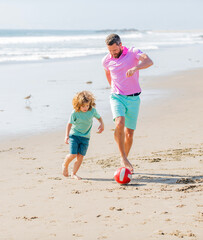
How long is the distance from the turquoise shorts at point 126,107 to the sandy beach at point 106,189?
0.69 meters

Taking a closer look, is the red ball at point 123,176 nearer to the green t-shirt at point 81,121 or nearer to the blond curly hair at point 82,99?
the green t-shirt at point 81,121

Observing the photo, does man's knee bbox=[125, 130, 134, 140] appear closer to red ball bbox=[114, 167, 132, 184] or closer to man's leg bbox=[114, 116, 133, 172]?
man's leg bbox=[114, 116, 133, 172]

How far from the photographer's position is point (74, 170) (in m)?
5.96

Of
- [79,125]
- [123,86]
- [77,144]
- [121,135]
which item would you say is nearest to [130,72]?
[123,86]

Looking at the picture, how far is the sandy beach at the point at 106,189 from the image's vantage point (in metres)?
4.02

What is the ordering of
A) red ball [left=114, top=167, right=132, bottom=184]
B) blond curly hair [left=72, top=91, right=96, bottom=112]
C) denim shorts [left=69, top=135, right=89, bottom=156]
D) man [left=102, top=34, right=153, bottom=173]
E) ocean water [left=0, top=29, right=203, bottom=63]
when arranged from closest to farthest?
red ball [left=114, top=167, right=132, bottom=184] → blond curly hair [left=72, top=91, right=96, bottom=112] → man [left=102, top=34, right=153, bottom=173] → denim shorts [left=69, top=135, right=89, bottom=156] → ocean water [left=0, top=29, right=203, bottom=63]

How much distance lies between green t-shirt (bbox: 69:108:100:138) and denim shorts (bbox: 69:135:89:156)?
53mm

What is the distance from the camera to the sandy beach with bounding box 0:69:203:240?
4023mm

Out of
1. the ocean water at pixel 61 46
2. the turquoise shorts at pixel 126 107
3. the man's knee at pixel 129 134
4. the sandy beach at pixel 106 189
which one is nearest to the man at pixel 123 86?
the turquoise shorts at pixel 126 107

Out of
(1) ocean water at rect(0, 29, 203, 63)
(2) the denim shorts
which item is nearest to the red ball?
(2) the denim shorts

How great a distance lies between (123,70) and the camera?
588cm

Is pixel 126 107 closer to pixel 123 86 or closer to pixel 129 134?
pixel 123 86

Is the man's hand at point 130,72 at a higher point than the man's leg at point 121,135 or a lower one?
higher

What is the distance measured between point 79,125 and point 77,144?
260mm
